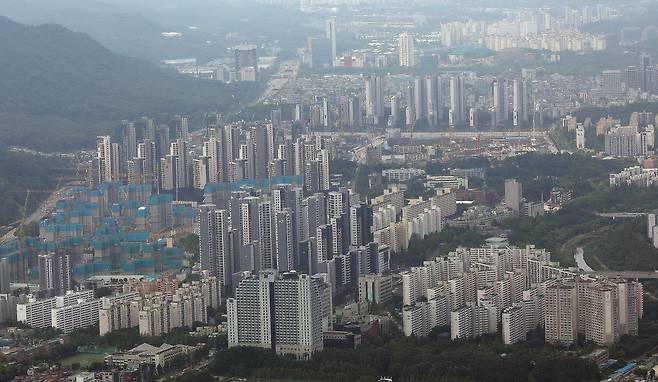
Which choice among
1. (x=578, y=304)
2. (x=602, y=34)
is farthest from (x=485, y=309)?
(x=602, y=34)

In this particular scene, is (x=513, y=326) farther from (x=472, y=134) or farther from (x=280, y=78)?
(x=280, y=78)

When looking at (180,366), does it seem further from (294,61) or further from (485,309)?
(294,61)

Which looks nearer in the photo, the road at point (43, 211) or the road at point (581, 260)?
the road at point (581, 260)

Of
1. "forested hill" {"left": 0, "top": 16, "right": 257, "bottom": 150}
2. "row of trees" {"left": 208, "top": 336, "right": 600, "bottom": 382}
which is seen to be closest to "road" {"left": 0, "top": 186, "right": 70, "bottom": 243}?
"forested hill" {"left": 0, "top": 16, "right": 257, "bottom": 150}

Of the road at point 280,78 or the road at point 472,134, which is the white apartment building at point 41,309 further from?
the road at point 280,78

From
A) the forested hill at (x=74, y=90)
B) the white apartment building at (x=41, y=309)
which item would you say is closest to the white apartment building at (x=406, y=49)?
the forested hill at (x=74, y=90)

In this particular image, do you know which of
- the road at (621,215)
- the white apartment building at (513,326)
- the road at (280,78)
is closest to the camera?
the white apartment building at (513,326)

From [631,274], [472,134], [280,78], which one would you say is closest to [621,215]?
[631,274]
